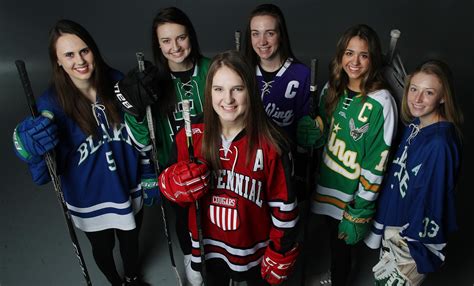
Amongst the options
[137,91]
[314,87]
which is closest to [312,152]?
[314,87]

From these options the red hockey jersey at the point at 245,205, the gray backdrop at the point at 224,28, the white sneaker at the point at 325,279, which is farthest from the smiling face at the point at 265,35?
the gray backdrop at the point at 224,28

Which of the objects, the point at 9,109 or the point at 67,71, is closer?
the point at 67,71

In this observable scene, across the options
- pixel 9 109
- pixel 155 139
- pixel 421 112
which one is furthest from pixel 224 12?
pixel 421 112

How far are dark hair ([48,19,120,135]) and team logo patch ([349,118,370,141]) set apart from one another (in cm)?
104

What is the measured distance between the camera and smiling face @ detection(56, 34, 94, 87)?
67.6 inches

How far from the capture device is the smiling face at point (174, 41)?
1.94m

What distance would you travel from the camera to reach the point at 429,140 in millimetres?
1582

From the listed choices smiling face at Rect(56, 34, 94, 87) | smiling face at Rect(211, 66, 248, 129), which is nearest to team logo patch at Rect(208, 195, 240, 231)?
smiling face at Rect(211, 66, 248, 129)

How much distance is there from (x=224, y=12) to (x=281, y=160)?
426 cm

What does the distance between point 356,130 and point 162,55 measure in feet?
3.30

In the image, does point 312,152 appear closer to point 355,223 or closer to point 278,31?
point 355,223

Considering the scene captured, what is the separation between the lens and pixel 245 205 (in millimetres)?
1606

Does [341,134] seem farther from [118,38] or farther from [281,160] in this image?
[118,38]

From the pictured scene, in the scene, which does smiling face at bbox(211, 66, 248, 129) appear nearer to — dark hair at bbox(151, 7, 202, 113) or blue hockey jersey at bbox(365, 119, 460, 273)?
dark hair at bbox(151, 7, 202, 113)
